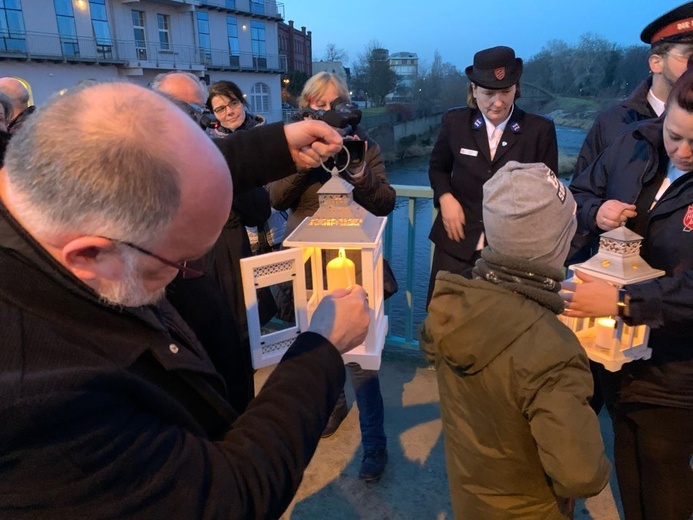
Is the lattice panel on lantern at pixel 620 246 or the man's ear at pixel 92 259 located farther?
the lattice panel on lantern at pixel 620 246

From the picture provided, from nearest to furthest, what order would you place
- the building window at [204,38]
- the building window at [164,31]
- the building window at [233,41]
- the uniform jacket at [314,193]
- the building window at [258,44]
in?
the uniform jacket at [314,193], the building window at [164,31], the building window at [204,38], the building window at [233,41], the building window at [258,44]

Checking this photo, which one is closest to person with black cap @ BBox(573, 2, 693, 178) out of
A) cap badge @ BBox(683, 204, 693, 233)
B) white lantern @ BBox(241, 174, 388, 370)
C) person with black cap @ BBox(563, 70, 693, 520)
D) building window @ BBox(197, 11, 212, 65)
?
person with black cap @ BBox(563, 70, 693, 520)

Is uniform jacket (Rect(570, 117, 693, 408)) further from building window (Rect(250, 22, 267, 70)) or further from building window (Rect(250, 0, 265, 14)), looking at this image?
building window (Rect(250, 0, 265, 14))

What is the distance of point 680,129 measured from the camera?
1713 millimetres

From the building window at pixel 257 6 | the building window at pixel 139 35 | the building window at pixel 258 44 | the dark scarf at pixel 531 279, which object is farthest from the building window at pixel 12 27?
the dark scarf at pixel 531 279

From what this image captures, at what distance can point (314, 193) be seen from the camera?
2686 mm

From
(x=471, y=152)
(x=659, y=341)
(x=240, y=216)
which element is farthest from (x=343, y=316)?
(x=471, y=152)

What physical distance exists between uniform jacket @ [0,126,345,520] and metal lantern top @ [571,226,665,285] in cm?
115

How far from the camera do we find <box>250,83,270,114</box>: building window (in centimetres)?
3008

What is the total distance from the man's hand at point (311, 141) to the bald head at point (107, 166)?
0.75m

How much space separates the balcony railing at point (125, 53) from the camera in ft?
61.1

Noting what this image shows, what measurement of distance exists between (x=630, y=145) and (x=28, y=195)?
2.21 metres

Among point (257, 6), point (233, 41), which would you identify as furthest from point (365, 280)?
point (257, 6)

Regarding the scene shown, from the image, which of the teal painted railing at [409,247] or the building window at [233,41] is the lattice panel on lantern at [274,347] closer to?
the teal painted railing at [409,247]
